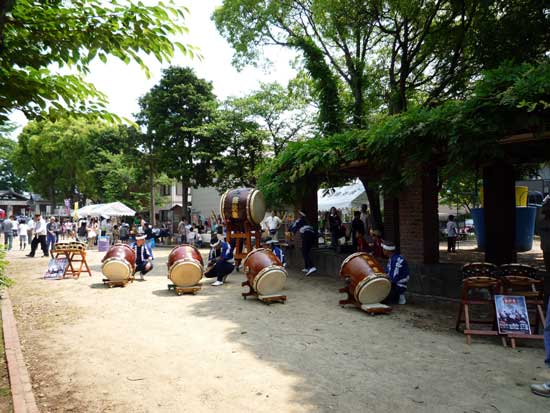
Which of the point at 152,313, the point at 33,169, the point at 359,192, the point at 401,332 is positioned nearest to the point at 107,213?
the point at 359,192

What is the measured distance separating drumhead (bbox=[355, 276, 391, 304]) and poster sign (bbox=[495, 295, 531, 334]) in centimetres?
204

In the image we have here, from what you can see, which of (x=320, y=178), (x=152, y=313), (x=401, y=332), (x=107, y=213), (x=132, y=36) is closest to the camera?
(x=132, y=36)

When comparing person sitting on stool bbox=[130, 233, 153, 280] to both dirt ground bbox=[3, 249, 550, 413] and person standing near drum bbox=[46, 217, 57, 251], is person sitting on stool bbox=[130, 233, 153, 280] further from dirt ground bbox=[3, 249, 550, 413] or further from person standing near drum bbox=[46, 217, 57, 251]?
person standing near drum bbox=[46, 217, 57, 251]

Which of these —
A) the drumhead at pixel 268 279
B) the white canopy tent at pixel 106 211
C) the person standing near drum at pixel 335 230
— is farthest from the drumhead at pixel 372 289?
the white canopy tent at pixel 106 211

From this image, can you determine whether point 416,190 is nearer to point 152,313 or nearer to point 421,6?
point 152,313

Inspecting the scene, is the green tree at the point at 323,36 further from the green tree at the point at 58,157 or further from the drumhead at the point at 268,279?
the green tree at the point at 58,157

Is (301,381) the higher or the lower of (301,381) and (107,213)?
the lower

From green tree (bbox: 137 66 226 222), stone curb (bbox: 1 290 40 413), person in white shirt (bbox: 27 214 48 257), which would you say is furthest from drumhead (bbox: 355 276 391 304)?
green tree (bbox: 137 66 226 222)

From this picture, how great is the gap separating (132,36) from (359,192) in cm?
1636

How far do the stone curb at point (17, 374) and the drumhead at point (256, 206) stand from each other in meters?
6.33

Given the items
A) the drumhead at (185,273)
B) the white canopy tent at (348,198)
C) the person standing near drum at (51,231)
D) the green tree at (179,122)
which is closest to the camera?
the drumhead at (185,273)

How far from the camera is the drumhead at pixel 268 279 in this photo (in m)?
7.96

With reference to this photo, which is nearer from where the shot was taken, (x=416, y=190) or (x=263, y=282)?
(x=263, y=282)

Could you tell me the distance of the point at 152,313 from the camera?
7.38 m
